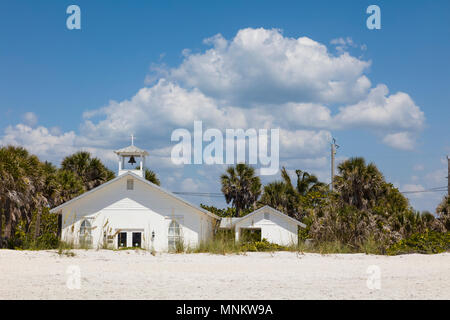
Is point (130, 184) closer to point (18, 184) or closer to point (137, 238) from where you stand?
point (137, 238)

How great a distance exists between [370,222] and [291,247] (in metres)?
5.40

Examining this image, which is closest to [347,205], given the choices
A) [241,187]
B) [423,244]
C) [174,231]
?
[423,244]

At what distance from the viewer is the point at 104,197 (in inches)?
1181

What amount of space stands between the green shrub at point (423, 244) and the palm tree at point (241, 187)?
22.0 m

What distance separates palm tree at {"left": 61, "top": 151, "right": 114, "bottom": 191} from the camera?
3947cm

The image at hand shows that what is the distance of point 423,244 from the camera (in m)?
23.4

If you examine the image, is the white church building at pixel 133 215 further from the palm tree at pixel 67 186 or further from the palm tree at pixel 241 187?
the palm tree at pixel 241 187

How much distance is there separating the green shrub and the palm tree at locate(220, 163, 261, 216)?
Result: 72.1ft

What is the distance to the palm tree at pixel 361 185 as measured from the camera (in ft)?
105

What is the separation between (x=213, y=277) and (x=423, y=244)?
13805 mm

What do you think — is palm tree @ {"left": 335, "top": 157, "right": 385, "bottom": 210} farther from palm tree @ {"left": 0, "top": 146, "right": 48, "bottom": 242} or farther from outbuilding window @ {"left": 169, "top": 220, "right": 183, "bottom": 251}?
palm tree @ {"left": 0, "top": 146, "right": 48, "bottom": 242}

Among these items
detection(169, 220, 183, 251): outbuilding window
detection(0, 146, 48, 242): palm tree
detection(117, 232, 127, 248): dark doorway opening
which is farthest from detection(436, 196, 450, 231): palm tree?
detection(0, 146, 48, 242): palm tree
